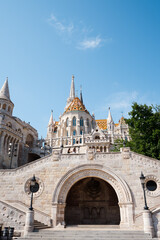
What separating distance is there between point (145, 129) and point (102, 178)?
9.65 metres

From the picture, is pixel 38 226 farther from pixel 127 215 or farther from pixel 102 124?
pixel 102 124

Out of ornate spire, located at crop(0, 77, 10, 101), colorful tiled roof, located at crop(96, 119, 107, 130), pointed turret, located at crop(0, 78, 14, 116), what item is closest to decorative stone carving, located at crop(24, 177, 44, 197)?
pointed turret, located at crop(0, 78, 14, 116)

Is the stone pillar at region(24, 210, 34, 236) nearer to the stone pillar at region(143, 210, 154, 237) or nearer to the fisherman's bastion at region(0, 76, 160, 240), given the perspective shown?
the fisherman's bastion at region(0, 76, 160, 240)

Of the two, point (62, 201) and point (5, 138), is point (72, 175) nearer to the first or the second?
point (62, 201)

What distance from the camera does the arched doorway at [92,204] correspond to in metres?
16.8

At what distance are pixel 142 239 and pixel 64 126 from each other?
50942 mm

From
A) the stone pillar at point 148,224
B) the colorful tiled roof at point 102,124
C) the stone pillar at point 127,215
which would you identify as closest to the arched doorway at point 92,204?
the stone pillar at point 127,215

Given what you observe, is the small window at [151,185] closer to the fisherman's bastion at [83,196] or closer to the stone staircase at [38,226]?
the fisherman's bastion at [83,196]

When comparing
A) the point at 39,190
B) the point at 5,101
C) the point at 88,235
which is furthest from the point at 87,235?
the point at 5,101

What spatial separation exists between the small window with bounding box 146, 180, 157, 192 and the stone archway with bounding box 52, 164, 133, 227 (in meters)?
1.70

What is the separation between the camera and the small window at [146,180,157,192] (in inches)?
577

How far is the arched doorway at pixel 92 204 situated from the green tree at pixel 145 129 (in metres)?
6.51

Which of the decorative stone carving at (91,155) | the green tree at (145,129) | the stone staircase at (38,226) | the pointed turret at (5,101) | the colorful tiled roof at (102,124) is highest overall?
the colorful tiled roof at (102,124)

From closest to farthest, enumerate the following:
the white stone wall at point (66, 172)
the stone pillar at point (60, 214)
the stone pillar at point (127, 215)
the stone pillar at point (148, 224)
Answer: the stone pillar at point (148, 224) < the stone pillar at point (127, 215) < the stone pillar at point (60, 214) < the white stone wall at point (66, 172)
